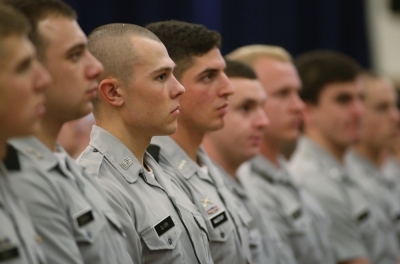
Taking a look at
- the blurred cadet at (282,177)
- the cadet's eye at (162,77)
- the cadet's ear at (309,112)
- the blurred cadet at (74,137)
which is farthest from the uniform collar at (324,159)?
the cadet's eye at (162,77)

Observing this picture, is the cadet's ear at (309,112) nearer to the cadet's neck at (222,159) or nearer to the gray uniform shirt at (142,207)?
the cadet's neck at (222,159)

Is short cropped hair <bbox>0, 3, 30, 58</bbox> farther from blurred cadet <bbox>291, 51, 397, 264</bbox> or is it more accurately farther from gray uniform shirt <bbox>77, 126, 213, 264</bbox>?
blurred cadet <bbox>291, 51, 397, 264</bbox>

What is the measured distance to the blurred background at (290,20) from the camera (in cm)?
505

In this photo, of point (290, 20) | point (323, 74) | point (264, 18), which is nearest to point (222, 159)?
point (323, 74)

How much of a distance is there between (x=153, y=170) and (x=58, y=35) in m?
0.61

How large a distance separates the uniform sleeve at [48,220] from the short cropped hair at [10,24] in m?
0.30

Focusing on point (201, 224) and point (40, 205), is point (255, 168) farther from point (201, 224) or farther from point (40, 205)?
point (40, 205)

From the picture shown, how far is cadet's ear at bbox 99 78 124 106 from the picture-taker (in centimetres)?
203

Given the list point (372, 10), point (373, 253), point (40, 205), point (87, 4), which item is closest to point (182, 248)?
point (40, 205)

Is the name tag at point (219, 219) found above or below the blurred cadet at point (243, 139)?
below

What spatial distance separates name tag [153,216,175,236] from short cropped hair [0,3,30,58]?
0.68 m

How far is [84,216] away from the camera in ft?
5.51

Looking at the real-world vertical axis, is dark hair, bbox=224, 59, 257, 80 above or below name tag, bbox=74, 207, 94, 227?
above

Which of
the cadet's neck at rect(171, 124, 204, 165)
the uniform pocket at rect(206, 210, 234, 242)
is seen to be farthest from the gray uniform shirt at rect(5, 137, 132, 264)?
the cadet's neck at rect(171, 124, 204, 165)
